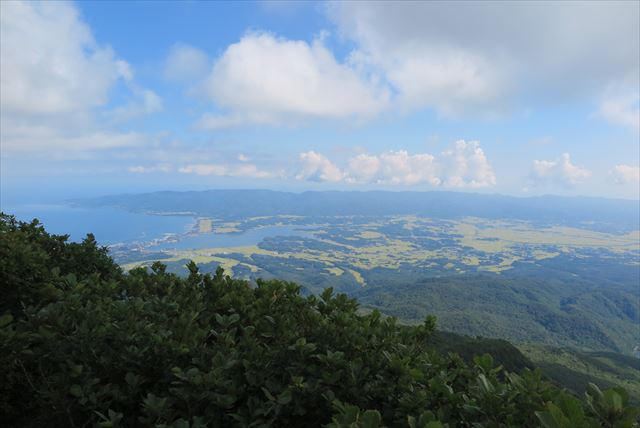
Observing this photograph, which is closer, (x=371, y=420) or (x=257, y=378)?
(x=371, y=420)

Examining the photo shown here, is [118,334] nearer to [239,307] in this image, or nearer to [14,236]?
[239,307]

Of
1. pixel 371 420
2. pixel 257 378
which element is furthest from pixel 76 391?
pixel 371 420

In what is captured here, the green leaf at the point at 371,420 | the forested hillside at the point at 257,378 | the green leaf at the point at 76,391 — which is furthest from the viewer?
the green leaf at the point at 76,391

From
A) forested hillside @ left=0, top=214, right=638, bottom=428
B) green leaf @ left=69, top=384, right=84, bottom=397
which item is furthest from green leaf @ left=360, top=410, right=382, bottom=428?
green leaf @ left=69, top=384, right=84, bottom=397

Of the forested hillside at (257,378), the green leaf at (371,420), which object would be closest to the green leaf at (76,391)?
the forested hillside at (257,378)

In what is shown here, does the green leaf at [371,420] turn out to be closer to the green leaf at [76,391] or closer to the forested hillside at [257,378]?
the forested hillside at [257,378]

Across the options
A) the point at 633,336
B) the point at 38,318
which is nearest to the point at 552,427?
the point at 38,318

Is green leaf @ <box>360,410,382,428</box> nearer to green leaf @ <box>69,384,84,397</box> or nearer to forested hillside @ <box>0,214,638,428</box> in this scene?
forested hillside @ <box>0,214,638,428</box>

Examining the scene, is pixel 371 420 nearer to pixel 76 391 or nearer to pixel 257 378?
pixel 257 378
